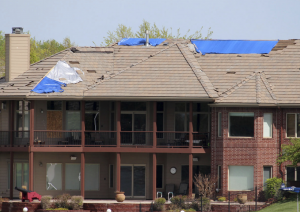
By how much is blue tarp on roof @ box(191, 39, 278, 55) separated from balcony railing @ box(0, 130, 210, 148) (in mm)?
6170

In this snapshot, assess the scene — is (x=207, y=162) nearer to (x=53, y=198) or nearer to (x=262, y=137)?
(x=262, y=137)

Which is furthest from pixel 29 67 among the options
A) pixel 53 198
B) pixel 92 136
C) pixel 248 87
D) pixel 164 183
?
pixel 248 87

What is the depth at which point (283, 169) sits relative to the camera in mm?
30500

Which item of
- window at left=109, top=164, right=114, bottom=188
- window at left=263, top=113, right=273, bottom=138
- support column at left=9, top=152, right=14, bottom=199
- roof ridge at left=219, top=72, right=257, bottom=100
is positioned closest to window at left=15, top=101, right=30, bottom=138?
support column at left=9, top=152, right=14, bottom=199

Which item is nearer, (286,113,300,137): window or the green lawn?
the green lawn

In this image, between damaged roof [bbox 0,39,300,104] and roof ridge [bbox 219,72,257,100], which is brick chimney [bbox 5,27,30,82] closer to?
damaged roof [bbox 0,39,300,104]

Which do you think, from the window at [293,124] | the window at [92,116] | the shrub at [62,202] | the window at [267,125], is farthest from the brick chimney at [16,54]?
the window at [293,124]

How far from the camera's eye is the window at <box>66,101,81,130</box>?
32.1 meters

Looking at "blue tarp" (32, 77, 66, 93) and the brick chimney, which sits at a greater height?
the brick chimney

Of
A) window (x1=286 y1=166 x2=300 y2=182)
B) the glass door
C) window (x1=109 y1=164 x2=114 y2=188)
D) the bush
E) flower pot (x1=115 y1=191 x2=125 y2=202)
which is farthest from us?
window (x1=109 y1=164 x2=114 y2=188)

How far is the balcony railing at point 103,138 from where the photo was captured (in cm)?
3148

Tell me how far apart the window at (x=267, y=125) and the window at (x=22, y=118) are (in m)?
13.4

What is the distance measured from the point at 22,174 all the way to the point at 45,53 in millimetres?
73040

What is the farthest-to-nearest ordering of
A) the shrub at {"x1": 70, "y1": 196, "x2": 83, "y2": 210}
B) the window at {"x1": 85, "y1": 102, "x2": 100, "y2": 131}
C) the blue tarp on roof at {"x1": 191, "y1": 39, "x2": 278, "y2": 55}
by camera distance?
the blue tarp on roof at {"x1": 191, "y1": 39, "x2": 278, "y2": 55} < the window at {"x1": 85, "y1": 102, "x2": 100, "y2": 131} < the shrub at {"x1": 70, "y1": 196, "x2": 83, "y2": 210}
